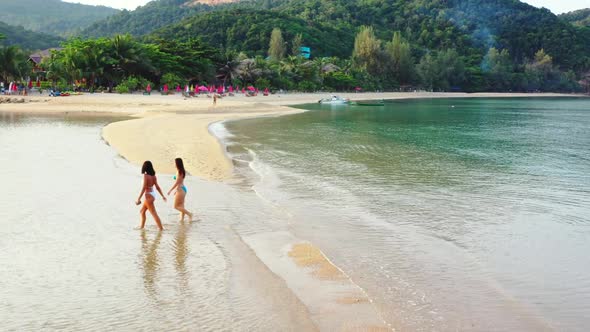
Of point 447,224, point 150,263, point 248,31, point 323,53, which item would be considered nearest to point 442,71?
point 323,53

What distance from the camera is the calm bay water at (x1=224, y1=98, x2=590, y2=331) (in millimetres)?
7109

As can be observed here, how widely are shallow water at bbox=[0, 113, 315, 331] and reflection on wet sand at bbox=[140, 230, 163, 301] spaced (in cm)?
2

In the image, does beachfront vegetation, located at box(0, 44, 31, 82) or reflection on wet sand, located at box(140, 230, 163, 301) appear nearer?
reflection on wet sand, located at box(140, 230, 163, 301)

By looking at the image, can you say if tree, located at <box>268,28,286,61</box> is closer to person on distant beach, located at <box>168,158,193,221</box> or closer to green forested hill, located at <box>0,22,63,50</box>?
green forested hill, located at <box>0,22,63,50</box>

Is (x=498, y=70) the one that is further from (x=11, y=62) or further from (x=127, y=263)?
(x=127, y=263)

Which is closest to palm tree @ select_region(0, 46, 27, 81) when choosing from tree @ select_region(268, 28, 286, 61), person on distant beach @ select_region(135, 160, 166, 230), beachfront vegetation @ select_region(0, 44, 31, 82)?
beachfront vegetation @ select_region(0, 44, 31, 82)

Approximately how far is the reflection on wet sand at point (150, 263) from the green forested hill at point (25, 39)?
140 m

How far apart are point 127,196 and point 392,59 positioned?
410 ft

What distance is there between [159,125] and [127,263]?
77.9 feet

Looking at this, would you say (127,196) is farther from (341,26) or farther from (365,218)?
(341,26)

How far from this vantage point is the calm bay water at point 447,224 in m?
7.11

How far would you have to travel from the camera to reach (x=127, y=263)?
812 centimetres

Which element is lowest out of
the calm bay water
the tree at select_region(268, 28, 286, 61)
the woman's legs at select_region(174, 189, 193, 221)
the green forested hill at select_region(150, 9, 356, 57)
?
the calm bay water

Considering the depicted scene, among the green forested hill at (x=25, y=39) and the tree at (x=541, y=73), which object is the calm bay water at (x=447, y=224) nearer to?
the green forested hill at (x=25, y=39)
